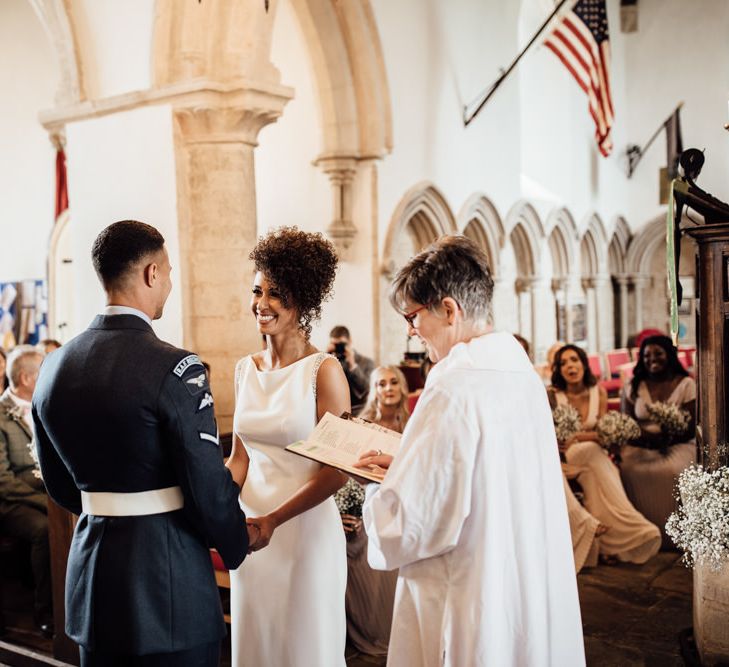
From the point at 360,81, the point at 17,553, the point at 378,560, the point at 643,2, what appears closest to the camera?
the point at 378,560

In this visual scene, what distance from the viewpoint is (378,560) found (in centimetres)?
182

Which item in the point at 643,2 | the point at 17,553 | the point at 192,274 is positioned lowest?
the point at 17,553

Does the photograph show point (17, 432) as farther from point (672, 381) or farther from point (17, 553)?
point (672, 381)

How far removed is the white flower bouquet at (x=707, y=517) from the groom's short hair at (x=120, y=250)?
7.26 ft

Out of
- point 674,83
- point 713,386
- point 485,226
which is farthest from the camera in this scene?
point 674,83

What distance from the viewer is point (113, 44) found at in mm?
5238

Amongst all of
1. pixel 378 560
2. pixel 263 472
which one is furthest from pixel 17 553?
pixel 378 560

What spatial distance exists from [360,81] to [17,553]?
5.41m

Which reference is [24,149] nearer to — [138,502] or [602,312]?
[602,312]

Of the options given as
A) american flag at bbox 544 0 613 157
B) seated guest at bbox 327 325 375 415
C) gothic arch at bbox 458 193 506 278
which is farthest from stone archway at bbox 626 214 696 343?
seated guest at bbox 327 325 375 415

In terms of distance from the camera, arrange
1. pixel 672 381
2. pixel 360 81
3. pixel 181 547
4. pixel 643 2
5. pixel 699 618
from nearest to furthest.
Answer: pixel 181 547 < pixel 699 618 < pixel 672 381 < pixel 360 81 < pixel 643 2

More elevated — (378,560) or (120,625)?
(378,560)

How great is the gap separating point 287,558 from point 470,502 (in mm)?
841

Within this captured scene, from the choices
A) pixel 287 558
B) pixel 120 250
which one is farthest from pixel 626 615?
pixel 120 250
